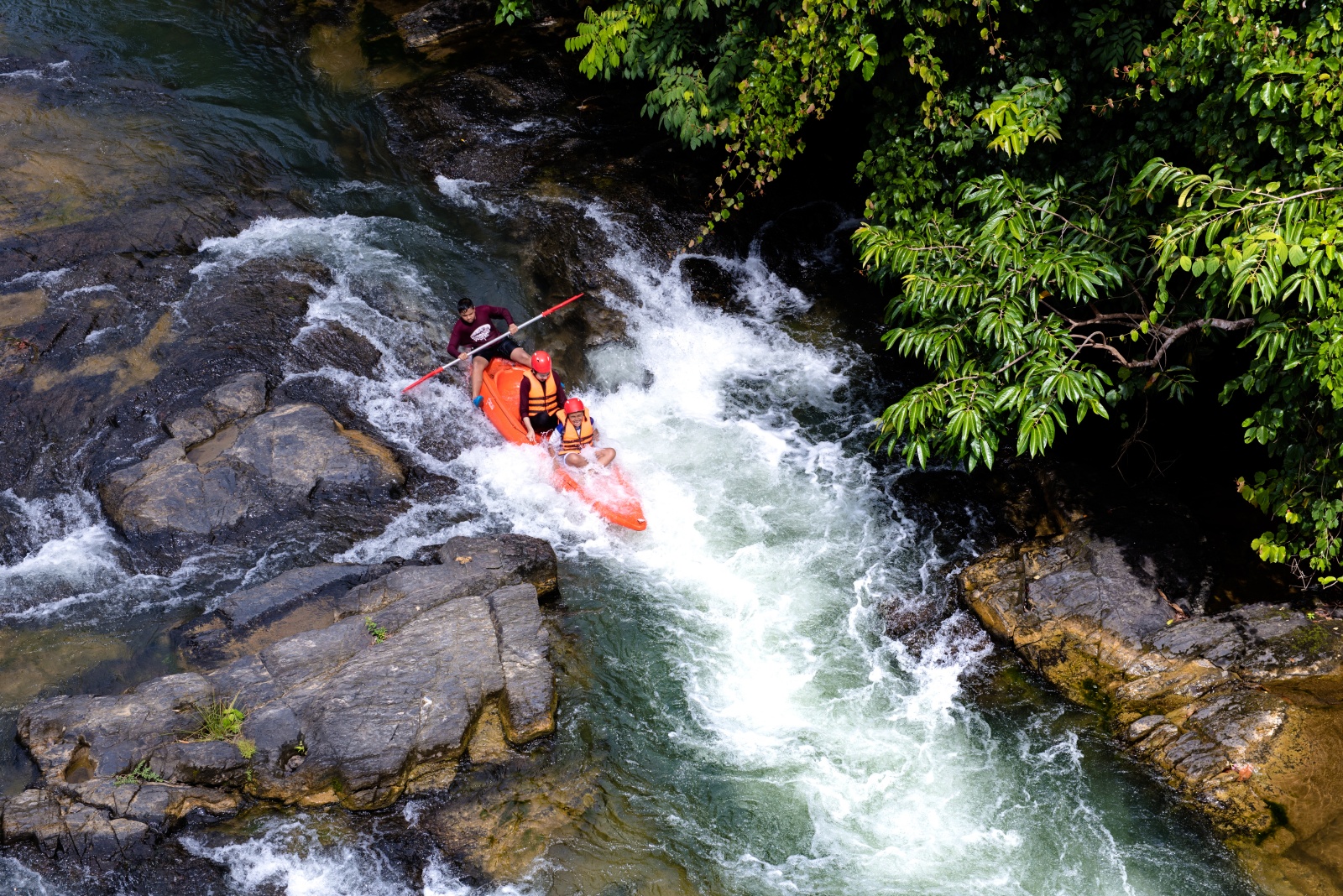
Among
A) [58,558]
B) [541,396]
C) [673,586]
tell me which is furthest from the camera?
[541,396]

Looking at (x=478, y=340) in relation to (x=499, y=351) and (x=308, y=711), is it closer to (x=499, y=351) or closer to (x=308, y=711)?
(x=499, y=351)

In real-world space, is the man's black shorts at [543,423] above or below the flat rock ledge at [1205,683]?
below

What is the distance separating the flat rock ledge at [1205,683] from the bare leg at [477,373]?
14.3 ft

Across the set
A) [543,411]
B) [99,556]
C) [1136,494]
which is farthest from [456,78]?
[1136,494]

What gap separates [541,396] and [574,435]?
18.5 inches

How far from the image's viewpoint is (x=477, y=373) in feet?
Answer: 27.6

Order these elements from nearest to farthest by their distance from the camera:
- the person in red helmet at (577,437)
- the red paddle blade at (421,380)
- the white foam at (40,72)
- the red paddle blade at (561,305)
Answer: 1. the person in red helmet at (577,437)
2. the red paddle blade at (421,380)
3. the red paddle blade at (561,305)
4. the white foam at (40,72)

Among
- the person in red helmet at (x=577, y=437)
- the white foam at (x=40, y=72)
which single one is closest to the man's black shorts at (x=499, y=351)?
the person in red helmet at (x=577, y=437)

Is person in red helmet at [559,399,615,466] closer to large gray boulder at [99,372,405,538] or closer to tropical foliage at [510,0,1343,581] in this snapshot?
large gray boulder at [99,372,405,538]

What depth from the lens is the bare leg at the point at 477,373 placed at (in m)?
8.42

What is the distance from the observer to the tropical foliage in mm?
4867

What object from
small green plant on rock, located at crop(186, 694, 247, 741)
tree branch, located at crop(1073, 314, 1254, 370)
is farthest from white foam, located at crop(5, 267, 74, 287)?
tree branch, located at crop(1073, 314, 1254, 370)

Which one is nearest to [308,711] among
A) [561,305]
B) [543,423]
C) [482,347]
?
[543,423]

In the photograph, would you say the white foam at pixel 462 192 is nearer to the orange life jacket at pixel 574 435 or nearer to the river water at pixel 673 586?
the river water at pixel 673 586
